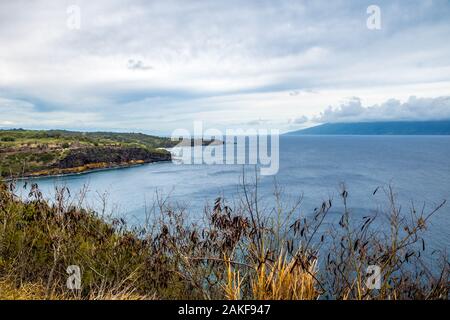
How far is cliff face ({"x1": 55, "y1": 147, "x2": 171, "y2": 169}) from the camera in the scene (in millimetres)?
65062

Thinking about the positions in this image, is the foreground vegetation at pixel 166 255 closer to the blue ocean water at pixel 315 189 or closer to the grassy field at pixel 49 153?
the blue ocean water at pixel 315 189

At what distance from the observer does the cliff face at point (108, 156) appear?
65.1 metres

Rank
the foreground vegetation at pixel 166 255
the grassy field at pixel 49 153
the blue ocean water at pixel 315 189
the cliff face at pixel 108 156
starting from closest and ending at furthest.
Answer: the foreground vegetation at pixel 166 255 < the blue ocean water at pixel 315 189 < the grassy field at pixel 49 153 < the cliff face at pixel 108 156

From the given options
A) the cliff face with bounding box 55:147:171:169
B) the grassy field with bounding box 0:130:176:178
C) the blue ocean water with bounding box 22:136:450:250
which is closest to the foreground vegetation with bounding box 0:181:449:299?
the blue ocean water with bounding box 22:136:450:250

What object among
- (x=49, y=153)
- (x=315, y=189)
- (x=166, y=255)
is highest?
(x=49, y=153)

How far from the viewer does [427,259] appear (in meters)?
17.9

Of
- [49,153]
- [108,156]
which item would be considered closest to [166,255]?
[49,153]

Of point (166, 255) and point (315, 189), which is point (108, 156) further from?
point (166, 255)

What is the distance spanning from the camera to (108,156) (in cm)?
7306

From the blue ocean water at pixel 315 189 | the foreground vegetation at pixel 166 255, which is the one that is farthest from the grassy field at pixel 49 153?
the foreground vegetation at pixel 166 255

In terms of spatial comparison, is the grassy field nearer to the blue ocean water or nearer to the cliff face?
the cliff face

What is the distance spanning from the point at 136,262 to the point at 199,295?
3.14 m

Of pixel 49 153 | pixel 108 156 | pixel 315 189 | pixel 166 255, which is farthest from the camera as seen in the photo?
pixel 108 156
